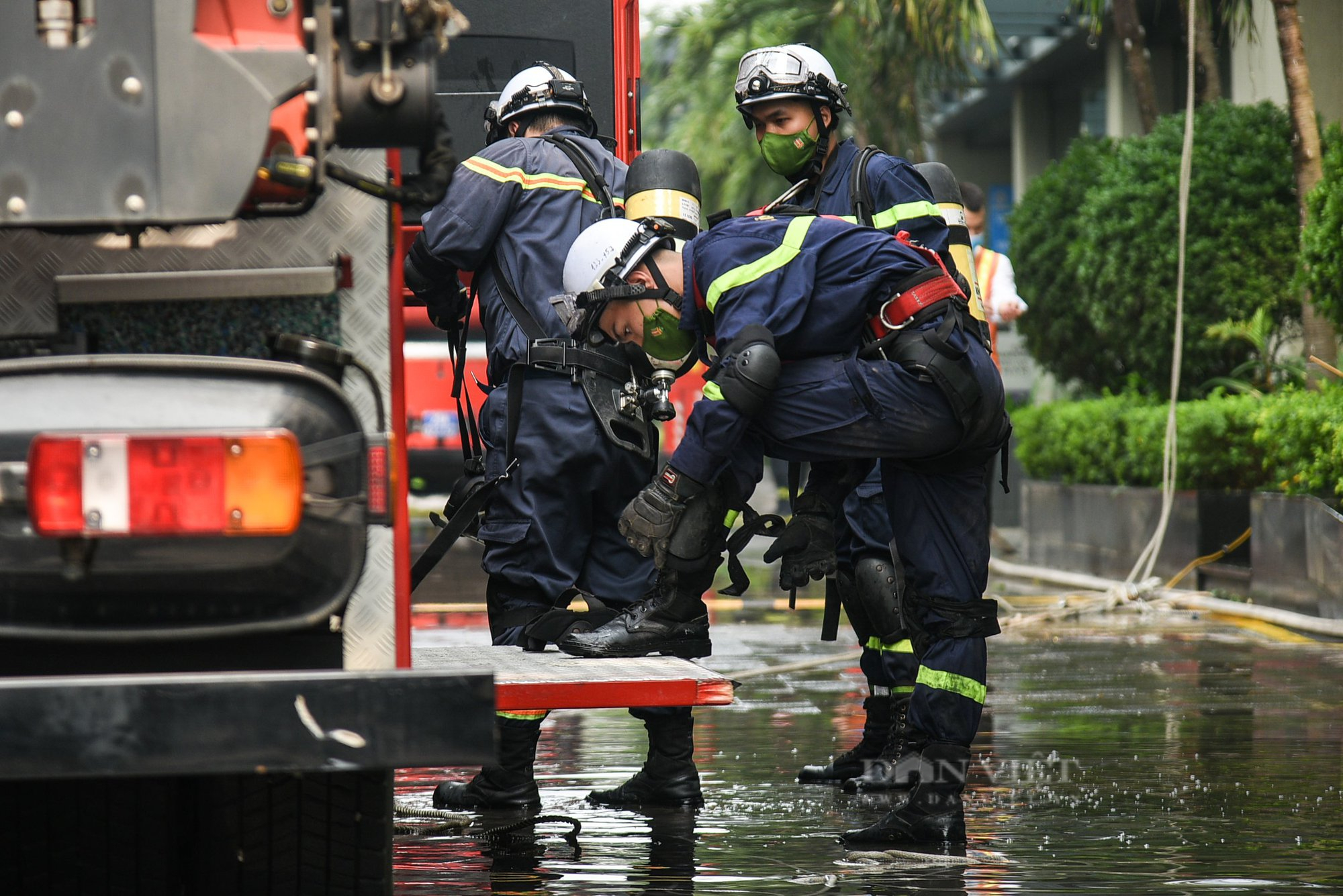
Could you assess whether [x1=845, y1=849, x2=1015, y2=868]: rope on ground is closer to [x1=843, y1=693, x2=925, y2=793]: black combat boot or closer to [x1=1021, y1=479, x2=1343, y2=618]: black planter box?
A: [x1=843, y1=693, x2=925, y2=793]: black combat boot

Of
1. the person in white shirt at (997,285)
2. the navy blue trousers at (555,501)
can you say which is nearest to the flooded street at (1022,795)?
the navy blue trousers at (555,501)

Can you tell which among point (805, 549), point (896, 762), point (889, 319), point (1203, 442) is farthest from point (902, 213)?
point (1203, 442)

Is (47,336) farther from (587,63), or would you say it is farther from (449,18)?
(587,63)

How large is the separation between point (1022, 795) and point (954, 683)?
960 millimetres

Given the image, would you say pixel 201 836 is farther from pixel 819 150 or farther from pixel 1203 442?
pixel 1203 442

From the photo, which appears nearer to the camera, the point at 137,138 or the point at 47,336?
the point at 137,138

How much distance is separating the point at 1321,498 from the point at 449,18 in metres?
6.90

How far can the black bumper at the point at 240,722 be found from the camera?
2.48 m

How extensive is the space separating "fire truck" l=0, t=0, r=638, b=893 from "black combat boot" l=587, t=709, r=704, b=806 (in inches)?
88.6

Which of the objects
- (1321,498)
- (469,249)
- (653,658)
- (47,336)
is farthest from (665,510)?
(1321,498)

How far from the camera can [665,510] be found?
4.45 meters

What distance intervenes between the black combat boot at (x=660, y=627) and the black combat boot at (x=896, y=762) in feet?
2.57

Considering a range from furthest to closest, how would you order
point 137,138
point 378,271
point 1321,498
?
point 1321,498
point 378,271
point 137,138

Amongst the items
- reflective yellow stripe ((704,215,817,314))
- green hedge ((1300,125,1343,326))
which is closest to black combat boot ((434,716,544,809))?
reflective yellow stripe ((704,215,817,314))
